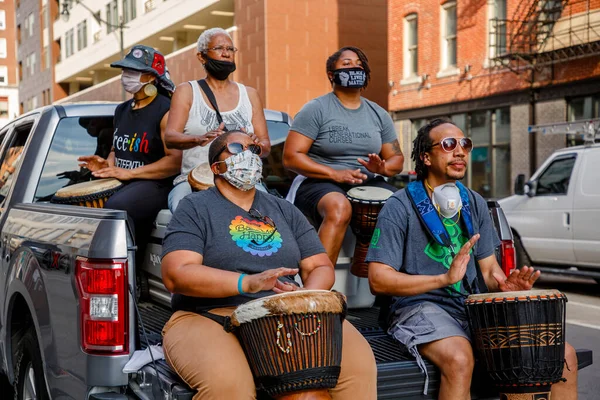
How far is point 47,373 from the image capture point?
380cm

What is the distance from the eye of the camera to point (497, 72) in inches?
945

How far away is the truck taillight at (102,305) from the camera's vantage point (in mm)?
3307

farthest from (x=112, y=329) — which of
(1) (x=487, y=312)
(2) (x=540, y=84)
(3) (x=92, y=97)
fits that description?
(3) (x=92, y=97)

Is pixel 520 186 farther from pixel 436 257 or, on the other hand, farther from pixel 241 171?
pixel 241 171

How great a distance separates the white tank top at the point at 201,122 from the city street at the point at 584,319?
11.0 feet

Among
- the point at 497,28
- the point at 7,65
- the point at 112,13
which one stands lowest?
the point at 497,28

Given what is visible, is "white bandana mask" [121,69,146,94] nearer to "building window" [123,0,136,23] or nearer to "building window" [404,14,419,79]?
"building window" [404,14,419,79]


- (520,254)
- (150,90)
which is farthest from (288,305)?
(520,254)

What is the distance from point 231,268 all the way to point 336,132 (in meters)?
1.90

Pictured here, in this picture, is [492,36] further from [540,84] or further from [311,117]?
[311,117]

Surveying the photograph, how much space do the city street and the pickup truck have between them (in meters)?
2.52

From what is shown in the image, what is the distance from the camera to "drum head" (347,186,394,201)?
478 centimetres

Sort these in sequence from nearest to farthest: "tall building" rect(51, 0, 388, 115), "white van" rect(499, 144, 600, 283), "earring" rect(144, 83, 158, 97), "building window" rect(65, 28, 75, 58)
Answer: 1. "earring" rect(144, 83, 158, 97)
2. "white van" rect(499, 144, 600, 283)
3. "tall building" rect(51, 0, 388, 115)
4. "building window" rect(65, 28, 75, 58)

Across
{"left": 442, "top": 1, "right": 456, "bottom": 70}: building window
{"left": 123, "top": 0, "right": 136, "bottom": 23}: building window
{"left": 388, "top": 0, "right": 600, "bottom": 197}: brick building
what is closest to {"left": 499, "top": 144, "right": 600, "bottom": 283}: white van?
{"left": 388, "top": 0, "right": 600, "bottom": 197}: brick building
